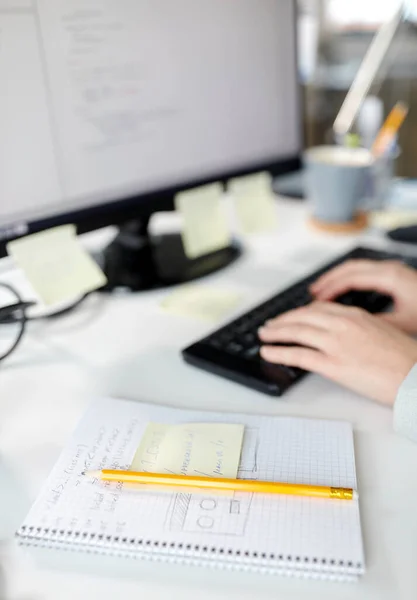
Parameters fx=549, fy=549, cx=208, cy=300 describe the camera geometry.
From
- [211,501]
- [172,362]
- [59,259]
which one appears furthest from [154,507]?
[59,259]

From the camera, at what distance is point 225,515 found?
0.34 m

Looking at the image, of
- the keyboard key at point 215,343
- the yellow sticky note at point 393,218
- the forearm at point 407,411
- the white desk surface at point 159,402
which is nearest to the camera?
the white desk surface at point 159,402

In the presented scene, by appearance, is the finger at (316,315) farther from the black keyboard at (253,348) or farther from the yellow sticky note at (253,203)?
the yellow sticky note at (253,203)

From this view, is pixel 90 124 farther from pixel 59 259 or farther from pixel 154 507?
pixel 154 507

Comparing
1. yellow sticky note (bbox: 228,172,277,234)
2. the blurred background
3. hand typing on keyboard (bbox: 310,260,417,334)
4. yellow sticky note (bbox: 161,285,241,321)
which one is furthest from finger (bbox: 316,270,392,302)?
the blurred background

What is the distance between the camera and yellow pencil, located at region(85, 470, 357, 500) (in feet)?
1.15

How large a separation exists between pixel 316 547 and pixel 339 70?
2.54 meters

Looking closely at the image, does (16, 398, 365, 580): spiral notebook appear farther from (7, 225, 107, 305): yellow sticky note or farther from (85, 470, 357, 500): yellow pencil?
(7, 225, 107, 305): yellow sticky note

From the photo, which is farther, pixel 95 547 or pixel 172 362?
pixel 172 362

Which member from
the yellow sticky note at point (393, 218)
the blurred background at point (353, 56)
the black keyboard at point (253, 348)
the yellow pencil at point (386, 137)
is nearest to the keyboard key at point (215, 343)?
the black keyboard at point (253, 348)

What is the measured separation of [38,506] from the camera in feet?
1.16

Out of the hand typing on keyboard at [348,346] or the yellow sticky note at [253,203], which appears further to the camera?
the yellow sticky note at [253,203]

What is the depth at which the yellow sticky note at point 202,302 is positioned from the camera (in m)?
0.63

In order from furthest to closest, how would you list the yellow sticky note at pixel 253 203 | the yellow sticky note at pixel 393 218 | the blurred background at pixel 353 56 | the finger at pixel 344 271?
the blurred background at pixel 353 56 < the yellow sticky note at pixel 393 218 < the yellow sticky note at pixel 253 203 < the finger at pixel 344 271
